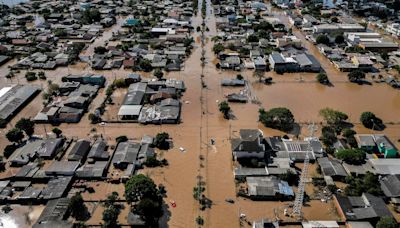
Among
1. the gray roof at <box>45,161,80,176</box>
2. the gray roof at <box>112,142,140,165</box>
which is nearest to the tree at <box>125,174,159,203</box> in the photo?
the gray roof at <box>112,142,140,165</box>

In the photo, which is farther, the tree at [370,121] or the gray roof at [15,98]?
the gray roof at [15,98]

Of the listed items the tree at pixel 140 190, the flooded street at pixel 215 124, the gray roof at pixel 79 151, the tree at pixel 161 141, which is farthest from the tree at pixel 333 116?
the gray roof at pixel 79 151

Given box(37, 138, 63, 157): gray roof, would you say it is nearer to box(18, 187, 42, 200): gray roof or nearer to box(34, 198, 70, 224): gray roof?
box(18, 187, 42, 200): gray roof

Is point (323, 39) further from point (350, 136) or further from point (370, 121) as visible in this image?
point (350, 136)

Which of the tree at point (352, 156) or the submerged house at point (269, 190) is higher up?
the tree at point (352, 156)

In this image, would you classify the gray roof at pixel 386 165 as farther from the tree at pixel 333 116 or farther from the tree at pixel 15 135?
the tree at pixel 15 135

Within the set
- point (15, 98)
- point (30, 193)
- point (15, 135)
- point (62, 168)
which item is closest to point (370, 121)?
point (62, 168)
